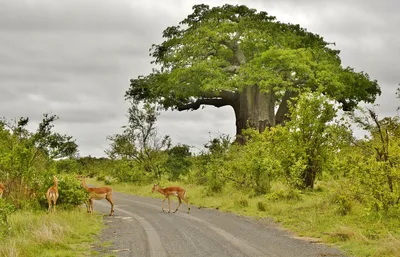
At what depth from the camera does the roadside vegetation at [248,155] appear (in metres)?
14.5

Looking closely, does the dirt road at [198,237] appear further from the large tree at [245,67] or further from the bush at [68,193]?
the large tree at [245,67]

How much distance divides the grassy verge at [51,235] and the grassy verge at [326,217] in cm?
636

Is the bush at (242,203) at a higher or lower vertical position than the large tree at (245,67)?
lower

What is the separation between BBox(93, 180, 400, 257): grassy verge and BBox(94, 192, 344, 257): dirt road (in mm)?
683

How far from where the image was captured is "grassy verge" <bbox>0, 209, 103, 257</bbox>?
11.1 m

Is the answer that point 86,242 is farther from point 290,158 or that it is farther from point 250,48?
point 250,48

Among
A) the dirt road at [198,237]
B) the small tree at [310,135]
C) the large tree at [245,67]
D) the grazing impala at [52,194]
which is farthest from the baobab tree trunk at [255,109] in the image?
the grazing impala at [52,194]

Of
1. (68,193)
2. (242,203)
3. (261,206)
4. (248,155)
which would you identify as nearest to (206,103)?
(248,155)

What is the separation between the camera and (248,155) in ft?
80.0

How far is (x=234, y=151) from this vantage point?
28203mm

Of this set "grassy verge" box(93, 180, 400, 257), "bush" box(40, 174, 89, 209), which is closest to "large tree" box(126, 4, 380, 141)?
"grassy verge" box(93, 180, 400, 257)

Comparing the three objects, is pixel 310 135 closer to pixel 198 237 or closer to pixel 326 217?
pixel 326 217

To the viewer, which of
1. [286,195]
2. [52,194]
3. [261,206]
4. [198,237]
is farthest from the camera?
[286,195]

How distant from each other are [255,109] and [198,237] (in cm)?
2668
